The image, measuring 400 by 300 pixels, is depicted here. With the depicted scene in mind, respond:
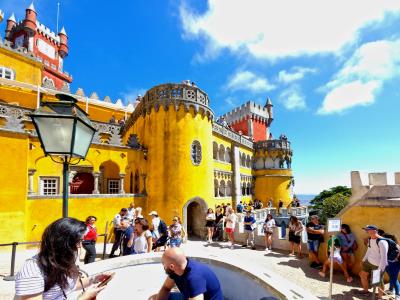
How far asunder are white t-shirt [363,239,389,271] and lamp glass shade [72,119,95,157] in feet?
21.9

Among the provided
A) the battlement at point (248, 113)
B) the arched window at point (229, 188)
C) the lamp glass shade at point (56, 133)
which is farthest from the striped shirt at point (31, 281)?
the battlement at point (248, 113)

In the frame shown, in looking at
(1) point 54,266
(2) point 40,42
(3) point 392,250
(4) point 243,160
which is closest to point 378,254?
(3) point 392,250

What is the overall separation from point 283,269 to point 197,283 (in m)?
6.88

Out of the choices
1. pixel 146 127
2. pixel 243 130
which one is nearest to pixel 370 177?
pixel 146 127

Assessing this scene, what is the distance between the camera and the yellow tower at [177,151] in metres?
15.2

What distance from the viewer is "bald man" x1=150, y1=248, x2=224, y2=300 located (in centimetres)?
284

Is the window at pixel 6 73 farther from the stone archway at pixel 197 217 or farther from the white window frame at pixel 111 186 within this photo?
the stone archway at pixel 197 217

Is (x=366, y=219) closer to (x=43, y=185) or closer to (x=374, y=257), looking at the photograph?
(x=374, y=257)

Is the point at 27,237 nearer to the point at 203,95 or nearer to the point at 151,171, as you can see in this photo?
the point at 151,171

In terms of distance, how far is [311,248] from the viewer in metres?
8.96

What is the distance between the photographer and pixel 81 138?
3715mm

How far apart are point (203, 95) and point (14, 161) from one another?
36.8 feet

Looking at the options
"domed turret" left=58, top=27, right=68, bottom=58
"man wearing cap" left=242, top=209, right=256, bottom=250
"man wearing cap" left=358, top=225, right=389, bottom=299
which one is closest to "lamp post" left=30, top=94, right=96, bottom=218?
"man wearing cap" left=358, top=225, right=389, bottom=299

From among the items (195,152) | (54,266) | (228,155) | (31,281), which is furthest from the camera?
(228,155)
